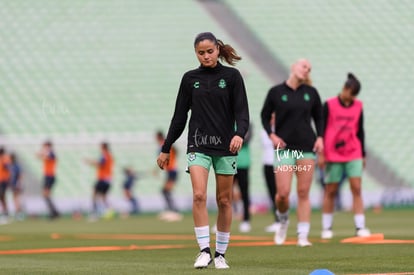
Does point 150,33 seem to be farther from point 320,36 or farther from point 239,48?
point 320,36

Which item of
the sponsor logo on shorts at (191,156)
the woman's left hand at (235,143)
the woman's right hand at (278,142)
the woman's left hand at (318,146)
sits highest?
the woman's right hand at (278,142)

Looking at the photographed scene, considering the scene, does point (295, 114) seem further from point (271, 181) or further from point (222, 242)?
point (271, 181)

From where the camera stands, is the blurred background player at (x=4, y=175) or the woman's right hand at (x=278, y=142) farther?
the blurred background player at (x=4, y=175)

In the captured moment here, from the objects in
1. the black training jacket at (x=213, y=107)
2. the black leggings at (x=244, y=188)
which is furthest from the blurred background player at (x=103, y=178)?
the black training jacket at (x=213, y=107)

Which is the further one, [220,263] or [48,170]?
[48,170]

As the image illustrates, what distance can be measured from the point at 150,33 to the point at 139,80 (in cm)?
216

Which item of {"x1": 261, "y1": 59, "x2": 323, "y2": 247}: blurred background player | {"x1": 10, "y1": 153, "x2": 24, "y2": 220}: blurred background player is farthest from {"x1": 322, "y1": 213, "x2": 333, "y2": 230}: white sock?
{"x1": 10, "y1": 153, "x2": 24, "y2": 220}: blurred background player

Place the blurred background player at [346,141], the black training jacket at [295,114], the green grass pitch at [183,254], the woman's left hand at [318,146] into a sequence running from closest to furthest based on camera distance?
the green grass pitch at [183,254] → the woman's left hand at [318,146] → the black training jacket at [295,114] → the blurred background player at [346,141]

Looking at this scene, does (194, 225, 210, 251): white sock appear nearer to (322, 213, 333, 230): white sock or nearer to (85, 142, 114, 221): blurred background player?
(322, 213, 333, 230): white sock

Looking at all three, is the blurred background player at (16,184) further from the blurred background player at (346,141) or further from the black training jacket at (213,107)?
the black training jacket at (213,107)

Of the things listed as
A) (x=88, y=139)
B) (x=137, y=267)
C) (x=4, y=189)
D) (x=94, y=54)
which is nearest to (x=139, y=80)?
(x=94, y=54)

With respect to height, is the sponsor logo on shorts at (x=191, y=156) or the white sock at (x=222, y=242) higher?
the sponsor logo on shorts at (x=191, y=156)

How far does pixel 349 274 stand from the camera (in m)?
8.87

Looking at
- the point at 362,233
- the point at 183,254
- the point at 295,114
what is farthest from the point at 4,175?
the point at 183,254
